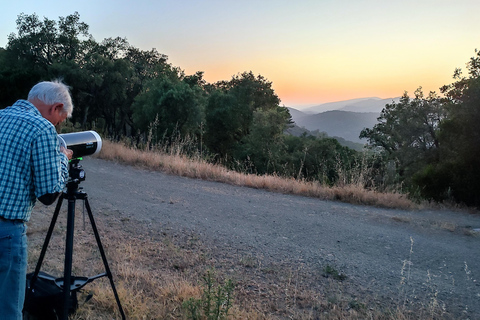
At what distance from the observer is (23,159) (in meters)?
1.98

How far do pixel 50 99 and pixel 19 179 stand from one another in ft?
1.70

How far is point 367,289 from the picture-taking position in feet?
11.7

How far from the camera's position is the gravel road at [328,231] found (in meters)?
3.84

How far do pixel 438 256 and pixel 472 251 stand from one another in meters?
A: 0.71

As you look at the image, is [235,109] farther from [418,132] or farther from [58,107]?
[58,107]

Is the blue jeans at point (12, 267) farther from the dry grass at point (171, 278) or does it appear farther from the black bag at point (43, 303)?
the dry grass at point (171, 278)

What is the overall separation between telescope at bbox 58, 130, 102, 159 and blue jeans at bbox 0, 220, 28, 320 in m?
0.70

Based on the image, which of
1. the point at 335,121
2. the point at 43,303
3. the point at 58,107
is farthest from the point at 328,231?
the point at 335,121

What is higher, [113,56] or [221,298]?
[113,56]

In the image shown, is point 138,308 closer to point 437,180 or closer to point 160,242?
point 160,242

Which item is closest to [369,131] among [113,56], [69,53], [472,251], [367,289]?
[113,56]

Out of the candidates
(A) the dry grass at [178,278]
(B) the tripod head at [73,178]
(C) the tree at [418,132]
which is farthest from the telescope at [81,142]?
(C) the tree at [418,132]

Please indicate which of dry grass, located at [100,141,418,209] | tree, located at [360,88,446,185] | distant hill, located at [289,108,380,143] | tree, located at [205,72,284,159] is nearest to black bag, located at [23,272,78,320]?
dry grass, located at [100,141,418,209]

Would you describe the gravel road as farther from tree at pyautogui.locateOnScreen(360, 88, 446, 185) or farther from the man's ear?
tree at pyautogui.locateOnScreen(360, 88, 446, 185)
